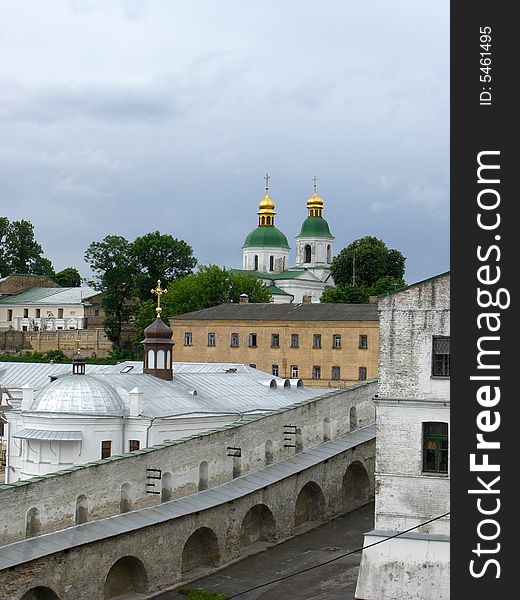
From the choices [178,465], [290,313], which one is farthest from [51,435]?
[290,313]

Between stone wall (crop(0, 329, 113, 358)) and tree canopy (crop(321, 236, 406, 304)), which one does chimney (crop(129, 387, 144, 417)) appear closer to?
stone wall (crop(0, 329, 113, 358))

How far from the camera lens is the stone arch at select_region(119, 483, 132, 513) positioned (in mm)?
30609

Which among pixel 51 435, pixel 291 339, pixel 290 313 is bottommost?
pixel 51 435

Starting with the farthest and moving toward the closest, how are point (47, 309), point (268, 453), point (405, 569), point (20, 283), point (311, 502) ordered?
point (20, 283)
point (47, 309)
point (311, 502)
point (268, 453)
point (405, 569)

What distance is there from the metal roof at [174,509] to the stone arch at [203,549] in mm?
822

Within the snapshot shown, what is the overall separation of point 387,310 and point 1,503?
381 inches

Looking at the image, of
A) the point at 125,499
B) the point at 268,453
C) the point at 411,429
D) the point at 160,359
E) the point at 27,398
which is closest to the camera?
the point at 411,429

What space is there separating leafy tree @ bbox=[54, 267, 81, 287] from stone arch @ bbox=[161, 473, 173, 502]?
96.0m

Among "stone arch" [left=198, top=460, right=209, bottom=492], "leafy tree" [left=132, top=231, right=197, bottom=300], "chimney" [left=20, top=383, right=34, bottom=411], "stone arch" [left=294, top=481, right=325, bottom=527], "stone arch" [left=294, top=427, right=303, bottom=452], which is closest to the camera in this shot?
"stone arch" [left=198, top=460, right=209, bottom=492]

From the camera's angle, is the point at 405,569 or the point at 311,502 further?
the point at 311,502

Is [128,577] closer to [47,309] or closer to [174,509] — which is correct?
[174,509]

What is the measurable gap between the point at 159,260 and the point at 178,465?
64.9 m

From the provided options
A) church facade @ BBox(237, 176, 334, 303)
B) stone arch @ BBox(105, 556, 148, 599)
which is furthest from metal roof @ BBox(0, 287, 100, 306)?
stone arch @ BBox(105, 556, 148, 599)

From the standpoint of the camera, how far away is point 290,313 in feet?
236
